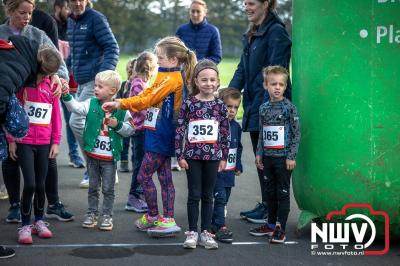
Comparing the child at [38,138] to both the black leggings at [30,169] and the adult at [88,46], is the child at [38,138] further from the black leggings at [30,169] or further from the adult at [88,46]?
the adult at [88,46]

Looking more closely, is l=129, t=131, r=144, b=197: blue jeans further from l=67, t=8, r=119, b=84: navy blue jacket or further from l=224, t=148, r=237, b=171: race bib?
l=224, t=148, r=237, b=171: race bib

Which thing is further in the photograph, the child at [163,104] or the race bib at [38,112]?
the child at [163,104]

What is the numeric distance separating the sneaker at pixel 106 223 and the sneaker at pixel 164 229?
0.36 m

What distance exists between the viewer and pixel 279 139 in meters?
5.37

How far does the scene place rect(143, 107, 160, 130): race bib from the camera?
18.1 feet

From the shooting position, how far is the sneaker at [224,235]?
5398mm

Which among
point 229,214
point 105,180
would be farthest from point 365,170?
point 105,180

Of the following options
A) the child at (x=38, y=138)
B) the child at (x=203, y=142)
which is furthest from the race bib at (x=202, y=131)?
the child at (x=38, y=138)

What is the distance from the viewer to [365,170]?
5109mm

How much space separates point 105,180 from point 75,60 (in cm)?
216

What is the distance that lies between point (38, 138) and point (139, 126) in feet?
4.44

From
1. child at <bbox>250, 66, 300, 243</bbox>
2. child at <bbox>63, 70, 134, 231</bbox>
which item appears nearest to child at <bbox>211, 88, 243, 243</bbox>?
child at <bbox>250, 66, 300, 243</bbox>

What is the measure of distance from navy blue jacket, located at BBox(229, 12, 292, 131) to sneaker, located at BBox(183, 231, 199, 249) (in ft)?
3.70

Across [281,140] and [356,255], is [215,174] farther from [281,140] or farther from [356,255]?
[356,255]
